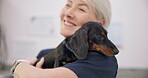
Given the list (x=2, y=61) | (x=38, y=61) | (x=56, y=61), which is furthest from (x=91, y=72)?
(x=2, y=61)

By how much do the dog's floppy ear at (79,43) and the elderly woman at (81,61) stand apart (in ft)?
0.10

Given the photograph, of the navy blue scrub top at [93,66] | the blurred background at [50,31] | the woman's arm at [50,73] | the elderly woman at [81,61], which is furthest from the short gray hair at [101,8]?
the blurred background at [50,31]

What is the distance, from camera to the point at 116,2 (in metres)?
2.37

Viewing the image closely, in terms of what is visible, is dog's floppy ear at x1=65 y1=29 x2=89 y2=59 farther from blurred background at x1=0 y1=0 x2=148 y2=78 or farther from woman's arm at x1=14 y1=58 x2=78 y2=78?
blurred background at x1=0 y1=0 x2=148 y2=78

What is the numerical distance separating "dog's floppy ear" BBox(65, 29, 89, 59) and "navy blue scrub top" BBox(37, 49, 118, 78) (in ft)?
0.10

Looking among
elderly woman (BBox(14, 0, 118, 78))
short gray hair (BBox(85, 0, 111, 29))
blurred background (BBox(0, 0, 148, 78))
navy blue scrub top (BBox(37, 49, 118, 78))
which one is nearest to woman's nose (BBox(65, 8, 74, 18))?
elderly woman (BBox(14, 0, 118, 78))

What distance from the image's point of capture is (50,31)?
2.57 metres

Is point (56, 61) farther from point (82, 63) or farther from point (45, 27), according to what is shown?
point (45, 27)

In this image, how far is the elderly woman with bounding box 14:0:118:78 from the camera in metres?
0.82

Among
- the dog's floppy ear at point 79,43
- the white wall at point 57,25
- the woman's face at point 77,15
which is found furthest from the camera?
the white wall at point 57,25

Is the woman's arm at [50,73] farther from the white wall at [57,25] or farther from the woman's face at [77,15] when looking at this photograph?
the white wall at [57,25]

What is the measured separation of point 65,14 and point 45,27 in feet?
5.18

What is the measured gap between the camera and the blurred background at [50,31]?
2.32m

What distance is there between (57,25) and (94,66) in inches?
67.6
